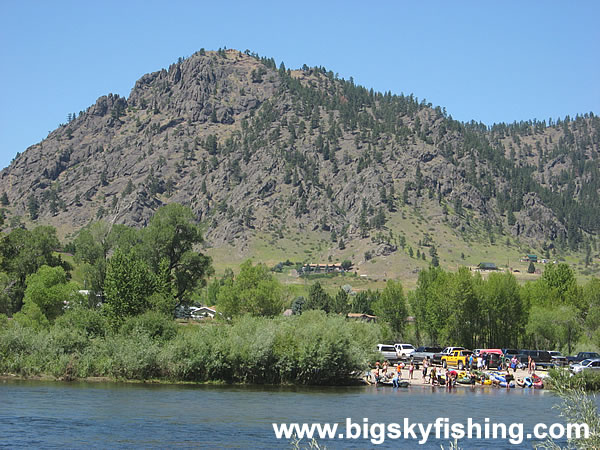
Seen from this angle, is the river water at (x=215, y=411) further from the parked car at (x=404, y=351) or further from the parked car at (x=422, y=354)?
the parked car at (x=404, y=351)

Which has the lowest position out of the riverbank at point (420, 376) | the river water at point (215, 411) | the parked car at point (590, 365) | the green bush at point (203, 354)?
the riverbank at point (420, 376)

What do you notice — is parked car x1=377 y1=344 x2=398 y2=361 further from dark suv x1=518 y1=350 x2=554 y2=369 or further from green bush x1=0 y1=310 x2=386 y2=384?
green bush x1=0 y1=310 x2=386 y2=384

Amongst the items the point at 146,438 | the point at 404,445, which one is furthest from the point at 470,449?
the point at 146,438

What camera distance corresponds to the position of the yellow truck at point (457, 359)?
8840 cm

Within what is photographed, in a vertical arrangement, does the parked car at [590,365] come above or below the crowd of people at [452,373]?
above

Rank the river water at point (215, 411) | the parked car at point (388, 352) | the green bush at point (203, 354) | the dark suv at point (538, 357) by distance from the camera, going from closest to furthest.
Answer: the river water at point (215, 411)
the green bush at point (203, 354)
the dark suv at point (538, 357)
the parked car at point (388, 352)

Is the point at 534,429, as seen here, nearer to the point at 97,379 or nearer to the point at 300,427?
the point at 300,427

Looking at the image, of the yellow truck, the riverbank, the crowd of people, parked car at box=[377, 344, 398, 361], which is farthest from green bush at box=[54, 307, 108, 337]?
the yellow truck

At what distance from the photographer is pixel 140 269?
8431cm

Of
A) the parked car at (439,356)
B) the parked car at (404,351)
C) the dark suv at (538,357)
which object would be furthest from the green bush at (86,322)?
the dark suv at (538,357)

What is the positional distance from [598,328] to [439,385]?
42993 millimetres

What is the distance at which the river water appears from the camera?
1715 inches

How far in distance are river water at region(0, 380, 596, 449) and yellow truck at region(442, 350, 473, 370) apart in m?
14.6

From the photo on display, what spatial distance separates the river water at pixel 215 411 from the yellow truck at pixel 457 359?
573 inches
